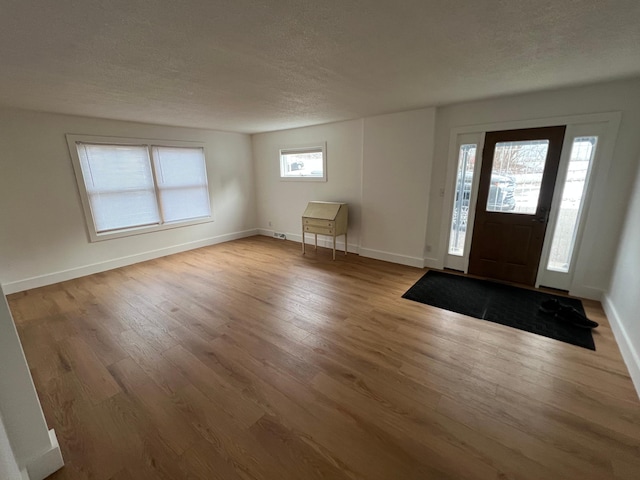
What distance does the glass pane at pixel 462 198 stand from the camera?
11.9 ft

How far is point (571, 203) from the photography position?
10.1 ft

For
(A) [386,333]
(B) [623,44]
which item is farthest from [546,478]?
(B) [623,44]

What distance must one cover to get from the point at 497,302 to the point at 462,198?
1.48 m

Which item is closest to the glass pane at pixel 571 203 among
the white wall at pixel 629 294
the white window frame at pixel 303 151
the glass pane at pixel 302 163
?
the white wall at pixel 629 294

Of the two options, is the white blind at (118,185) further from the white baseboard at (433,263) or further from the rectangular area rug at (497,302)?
the white baseboard at (433,263)

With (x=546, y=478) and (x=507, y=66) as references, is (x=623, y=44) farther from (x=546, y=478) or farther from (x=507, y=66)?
(x=546, y=478)

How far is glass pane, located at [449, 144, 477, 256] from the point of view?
3625 mm

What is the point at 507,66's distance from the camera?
2215mm

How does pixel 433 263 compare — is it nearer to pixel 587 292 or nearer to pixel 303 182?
pixel 587 292

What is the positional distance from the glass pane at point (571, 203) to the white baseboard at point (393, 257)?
1.58 metres

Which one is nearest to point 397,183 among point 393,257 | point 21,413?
point 393,257

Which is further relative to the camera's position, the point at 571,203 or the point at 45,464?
the point at 571,203

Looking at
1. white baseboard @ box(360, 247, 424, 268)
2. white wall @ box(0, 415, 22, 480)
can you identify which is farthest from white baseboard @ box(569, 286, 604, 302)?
white wall @ box(0, 415, 22, 480)

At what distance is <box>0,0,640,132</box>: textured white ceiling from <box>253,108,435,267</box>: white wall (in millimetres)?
852
